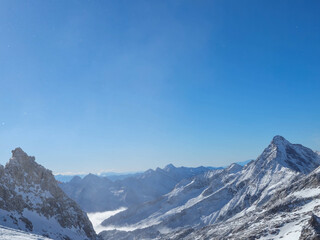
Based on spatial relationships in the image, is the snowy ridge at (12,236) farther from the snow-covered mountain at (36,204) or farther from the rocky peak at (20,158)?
the rocky peak at (20,158)

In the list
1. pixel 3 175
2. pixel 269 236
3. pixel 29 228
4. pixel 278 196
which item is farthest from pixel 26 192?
pixel 278 196

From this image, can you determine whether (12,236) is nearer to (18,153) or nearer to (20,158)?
(20,158)

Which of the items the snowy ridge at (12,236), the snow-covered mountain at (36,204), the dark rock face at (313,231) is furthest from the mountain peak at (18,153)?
the dark rock face at (313,231)

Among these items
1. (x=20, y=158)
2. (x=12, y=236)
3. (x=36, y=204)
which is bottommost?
(x=12, y=236)

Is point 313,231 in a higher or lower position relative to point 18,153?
lower

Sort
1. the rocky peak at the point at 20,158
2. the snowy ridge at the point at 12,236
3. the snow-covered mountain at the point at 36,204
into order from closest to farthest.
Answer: the snowy ridge at the point at 12,236
the snow-covered mountain at the point at 36,204
the rocky peak at the point at 20,158

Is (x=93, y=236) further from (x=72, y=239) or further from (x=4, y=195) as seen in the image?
(x=4, y=195)

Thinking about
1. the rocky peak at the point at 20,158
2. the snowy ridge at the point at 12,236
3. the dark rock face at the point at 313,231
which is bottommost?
the dark rock face at the point at 313,231

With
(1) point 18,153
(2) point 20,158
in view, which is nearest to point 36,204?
(2) point 20,158
